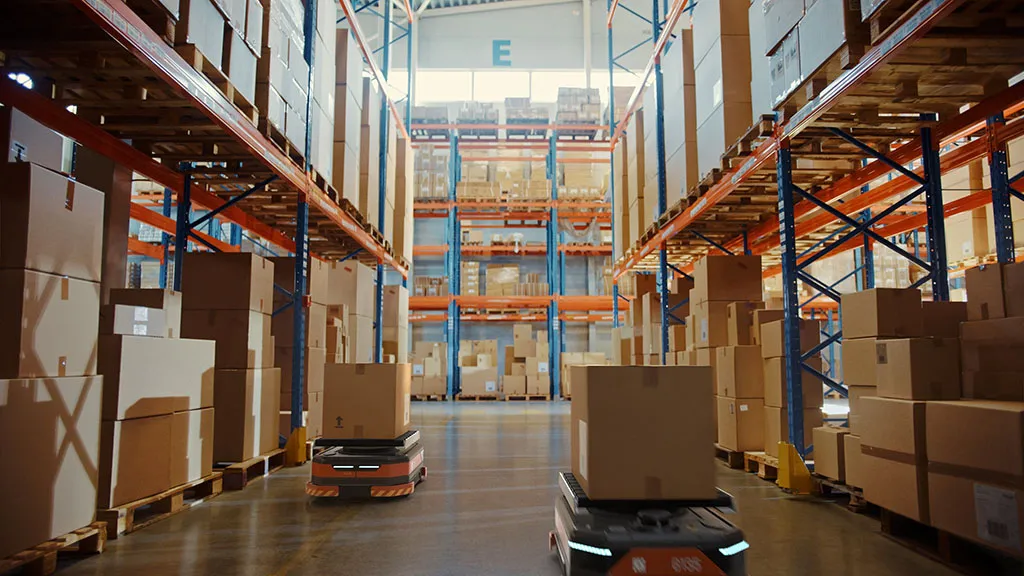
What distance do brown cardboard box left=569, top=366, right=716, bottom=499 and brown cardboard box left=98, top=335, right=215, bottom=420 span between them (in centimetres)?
274

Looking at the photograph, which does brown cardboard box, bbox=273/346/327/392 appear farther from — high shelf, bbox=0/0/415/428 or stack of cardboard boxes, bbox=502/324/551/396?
stack of cardboard boxes, bbox=502/324/551/396

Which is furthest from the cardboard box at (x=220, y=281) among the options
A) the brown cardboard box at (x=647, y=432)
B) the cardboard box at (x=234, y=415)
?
the brown cardboard box at (x=647, y=432)

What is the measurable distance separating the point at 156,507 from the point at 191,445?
17.1 inches

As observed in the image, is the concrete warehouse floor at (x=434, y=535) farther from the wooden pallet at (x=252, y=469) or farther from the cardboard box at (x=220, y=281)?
the cardboard box at (x=220, y=281)

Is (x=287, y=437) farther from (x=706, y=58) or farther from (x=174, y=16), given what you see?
(x=706, y=58)

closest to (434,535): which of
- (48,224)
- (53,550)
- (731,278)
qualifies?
(53,550)

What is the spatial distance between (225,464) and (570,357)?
12.3 meters

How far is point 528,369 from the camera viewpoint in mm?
16203

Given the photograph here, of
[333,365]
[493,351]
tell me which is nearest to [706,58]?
[333,365]

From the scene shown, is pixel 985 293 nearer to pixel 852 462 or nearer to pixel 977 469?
pixel 977 469

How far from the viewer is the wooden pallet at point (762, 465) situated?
544cm

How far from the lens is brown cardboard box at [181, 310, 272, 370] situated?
5.49 m

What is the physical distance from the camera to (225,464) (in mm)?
5305

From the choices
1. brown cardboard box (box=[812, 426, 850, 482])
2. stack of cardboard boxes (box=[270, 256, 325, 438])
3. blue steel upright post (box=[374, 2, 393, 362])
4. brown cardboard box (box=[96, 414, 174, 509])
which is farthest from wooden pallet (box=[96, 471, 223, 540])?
blue steel upright post (box=[374, 2, 393, 362])
